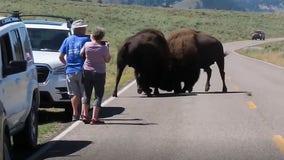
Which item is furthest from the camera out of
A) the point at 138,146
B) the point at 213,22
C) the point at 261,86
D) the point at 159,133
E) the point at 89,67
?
the point at 213,22

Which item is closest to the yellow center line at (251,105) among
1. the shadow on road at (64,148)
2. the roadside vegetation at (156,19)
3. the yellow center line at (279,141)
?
the yellow center line at (279,141)

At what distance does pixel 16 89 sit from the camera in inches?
401

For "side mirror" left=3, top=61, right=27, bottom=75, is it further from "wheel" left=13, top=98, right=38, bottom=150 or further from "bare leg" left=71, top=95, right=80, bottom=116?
"bare leg" left=71, top=95, right=80, bottom=116

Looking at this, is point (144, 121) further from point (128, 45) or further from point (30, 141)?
point (128, 45)

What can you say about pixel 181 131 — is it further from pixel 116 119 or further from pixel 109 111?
pixel 109 111

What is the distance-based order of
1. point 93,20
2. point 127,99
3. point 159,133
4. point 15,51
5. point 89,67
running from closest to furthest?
point 15,51
point 159,133
point 89,67
point 127,99
point 93,20

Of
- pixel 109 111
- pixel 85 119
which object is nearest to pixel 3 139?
pixel 85 119

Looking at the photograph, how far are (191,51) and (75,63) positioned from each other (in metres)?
7.68

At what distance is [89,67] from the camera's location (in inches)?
565

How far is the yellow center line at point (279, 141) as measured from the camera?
1108 cm

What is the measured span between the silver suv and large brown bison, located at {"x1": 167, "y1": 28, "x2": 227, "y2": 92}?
9954mm

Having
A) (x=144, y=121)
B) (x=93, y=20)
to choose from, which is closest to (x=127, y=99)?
(x=144, y=121)

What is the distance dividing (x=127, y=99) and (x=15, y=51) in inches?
368

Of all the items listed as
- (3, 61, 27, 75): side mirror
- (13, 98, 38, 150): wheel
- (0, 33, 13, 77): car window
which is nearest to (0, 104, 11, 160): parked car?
(3, 61, 27, 75): side mirror
